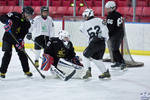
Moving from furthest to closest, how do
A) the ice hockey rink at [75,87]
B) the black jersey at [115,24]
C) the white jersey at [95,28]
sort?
the black jersey at [115,24] < the white jersey at [95,28] < the ice hockey rink at [75,87]

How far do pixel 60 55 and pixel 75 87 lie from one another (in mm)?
591

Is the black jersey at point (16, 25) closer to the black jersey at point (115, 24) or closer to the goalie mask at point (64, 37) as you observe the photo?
the goalie mask at point (64, 37)

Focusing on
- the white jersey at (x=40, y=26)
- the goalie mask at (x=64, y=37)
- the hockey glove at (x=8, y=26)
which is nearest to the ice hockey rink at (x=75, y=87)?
the goalie mask at (x=64, y=37)

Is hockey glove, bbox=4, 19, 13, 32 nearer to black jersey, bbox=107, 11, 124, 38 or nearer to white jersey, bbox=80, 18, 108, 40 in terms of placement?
white jersey, bbox=80, 18, 108, 40

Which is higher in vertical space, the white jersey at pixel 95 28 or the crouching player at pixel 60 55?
the white jersey at pixel 95 28

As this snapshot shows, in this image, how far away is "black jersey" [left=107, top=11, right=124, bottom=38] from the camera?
5.50m

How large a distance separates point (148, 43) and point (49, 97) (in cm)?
384

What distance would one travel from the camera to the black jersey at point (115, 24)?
5.50 metres

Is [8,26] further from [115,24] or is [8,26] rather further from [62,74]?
[115,24]

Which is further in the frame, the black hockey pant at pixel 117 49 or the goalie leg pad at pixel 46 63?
the black hockey pant at pixel 117 49

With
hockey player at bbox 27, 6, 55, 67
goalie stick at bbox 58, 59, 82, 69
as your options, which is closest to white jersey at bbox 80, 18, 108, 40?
goalie stick at bbox 58, 59, 82, 69

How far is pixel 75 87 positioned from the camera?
418 centimetres

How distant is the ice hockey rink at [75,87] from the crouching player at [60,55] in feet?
0.39

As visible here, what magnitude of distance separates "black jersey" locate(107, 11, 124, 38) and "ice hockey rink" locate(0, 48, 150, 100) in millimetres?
671
